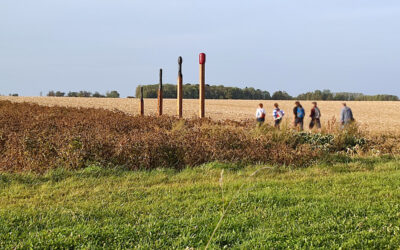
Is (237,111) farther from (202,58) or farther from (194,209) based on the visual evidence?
(194,209)

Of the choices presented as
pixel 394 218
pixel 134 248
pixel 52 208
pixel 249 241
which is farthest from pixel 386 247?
pixel 52 208

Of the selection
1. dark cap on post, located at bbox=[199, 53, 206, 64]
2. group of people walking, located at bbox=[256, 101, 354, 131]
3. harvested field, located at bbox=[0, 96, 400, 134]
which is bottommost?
harvested field, located at bbox=[0, 96, 400, 134]

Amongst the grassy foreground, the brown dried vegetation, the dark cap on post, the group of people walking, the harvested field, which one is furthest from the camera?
the harvested field

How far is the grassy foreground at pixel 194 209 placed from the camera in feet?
14.2

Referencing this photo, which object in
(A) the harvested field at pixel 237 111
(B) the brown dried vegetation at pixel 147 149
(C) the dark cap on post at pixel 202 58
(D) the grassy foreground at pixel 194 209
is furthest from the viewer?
(A) the harvested field at pixel 237 111

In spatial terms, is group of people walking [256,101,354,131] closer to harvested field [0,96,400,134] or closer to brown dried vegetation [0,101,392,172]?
harvested field [0,96,400,134]

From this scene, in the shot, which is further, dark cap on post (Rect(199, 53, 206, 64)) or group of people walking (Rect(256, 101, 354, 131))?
group of people walking (Rect(256, 101, 354, 131))

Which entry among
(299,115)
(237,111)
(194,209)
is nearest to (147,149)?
(194,209)

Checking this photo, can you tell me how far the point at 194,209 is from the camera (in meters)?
5.28

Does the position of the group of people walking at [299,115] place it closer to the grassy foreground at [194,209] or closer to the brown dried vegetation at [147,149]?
the brown dried vegetation at [147,149]

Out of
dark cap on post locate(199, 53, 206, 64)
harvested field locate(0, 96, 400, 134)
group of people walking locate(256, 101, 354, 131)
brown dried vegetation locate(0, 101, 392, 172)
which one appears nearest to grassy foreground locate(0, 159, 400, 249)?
brown dried vegetation locate(0, 101, 392, 172)

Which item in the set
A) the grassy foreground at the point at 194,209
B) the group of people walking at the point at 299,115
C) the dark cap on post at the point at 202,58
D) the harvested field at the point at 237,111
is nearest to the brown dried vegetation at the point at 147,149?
the grassy foreground at the point at 194,209

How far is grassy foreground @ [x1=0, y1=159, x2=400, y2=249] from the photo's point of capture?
432 cm

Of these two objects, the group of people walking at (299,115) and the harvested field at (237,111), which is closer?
the group of people walking at (299,115)
